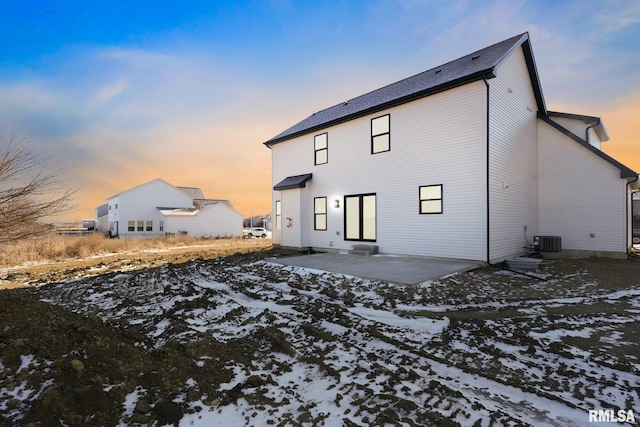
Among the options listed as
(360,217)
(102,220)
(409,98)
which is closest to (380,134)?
(409,98)

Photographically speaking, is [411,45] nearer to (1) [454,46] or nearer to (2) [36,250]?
(1) [454,46]

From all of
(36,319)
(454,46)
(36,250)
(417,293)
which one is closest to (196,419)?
(36,319)

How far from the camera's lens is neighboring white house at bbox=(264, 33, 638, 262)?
951cm

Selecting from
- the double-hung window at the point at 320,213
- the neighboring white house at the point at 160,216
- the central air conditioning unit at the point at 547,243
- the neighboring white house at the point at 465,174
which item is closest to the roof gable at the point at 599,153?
the neighboring white house at the point at 465,174

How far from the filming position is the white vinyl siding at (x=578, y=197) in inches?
433

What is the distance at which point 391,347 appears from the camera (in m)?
3.79

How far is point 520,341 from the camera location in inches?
156

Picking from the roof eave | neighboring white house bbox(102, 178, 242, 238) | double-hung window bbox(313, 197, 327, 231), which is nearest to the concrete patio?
double-hung window bbox(313, 197, 327, 231)

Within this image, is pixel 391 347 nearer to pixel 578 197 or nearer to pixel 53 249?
pixel 578 197

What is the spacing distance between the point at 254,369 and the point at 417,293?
4.24 m

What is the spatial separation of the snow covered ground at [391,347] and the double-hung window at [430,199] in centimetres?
328

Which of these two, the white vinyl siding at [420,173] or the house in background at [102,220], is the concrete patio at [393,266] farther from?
the house in background at [102,220]

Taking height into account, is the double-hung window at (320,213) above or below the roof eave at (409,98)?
below

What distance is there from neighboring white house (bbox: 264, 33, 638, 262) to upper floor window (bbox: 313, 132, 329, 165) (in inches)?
2.0
